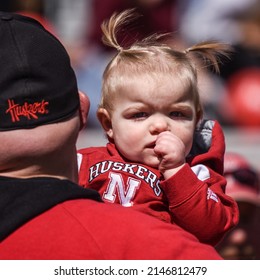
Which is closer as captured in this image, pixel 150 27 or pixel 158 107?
pixel 158 107

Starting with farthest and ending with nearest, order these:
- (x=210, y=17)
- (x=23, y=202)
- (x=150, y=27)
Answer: (x=210, y=17), (x=150, y=27), (x=23, y=202)

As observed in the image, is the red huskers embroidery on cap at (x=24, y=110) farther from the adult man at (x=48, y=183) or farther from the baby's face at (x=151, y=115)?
the baby's face at (x=151, y=115)

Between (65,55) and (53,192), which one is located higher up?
(65,55)

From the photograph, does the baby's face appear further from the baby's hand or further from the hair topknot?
the hair topknot

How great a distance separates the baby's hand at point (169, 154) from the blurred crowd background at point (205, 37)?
3735 mm

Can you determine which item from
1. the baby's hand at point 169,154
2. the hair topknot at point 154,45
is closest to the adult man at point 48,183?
the baby's hand at point 169,154

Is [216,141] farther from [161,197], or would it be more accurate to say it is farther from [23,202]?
[23,202]

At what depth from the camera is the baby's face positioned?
8.86 feet

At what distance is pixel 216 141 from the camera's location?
2.90 metres

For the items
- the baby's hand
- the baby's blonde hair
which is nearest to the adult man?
the baby's hand

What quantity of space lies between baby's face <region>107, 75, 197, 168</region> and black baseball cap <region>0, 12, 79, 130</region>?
1.69ft

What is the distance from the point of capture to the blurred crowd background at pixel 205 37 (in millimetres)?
6770

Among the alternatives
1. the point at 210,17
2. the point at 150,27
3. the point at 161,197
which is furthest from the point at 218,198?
the point at 210,17

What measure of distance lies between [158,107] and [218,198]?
1.14 ft
